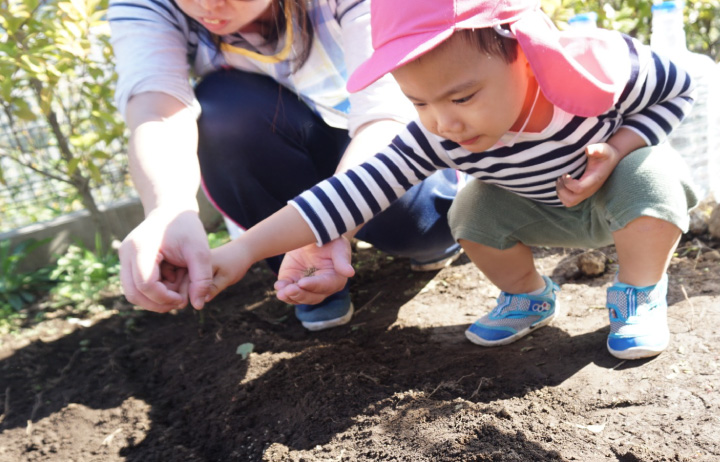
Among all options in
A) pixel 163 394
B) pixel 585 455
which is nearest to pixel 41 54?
pixel 163 394

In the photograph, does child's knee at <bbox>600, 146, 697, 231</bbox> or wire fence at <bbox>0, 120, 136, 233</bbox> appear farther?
wire fence at <bbox>0, 120, 136, 233</bbox>

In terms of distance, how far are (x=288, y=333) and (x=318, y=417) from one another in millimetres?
680

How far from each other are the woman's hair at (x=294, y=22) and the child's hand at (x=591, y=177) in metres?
0.95

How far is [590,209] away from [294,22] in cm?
106

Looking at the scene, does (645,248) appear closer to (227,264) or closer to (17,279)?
(227,264)

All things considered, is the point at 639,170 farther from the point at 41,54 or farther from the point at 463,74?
the point at 41,54

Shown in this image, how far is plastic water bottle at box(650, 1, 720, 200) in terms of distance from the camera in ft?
8.02

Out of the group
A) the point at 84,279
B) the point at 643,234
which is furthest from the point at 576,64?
the point at 84,279

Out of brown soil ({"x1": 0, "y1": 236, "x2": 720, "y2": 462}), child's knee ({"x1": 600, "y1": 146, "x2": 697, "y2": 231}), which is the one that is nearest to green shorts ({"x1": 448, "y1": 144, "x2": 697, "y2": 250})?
child's knee ({"x1": 600, "y1": 146, "x2": 697, "y2": 231})

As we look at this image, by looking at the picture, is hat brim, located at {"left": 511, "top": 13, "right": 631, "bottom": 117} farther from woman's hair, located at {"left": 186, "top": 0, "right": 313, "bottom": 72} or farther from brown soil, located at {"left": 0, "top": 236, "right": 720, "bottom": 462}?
woman's hair, located at {"left": 186, "top": 0, "right": 313, "bottom": 72}

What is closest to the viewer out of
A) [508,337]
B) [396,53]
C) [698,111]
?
[396,53]

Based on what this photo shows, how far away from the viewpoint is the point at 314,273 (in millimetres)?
1712

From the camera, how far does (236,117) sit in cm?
227

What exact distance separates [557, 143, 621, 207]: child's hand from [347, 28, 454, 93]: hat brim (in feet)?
1.75
